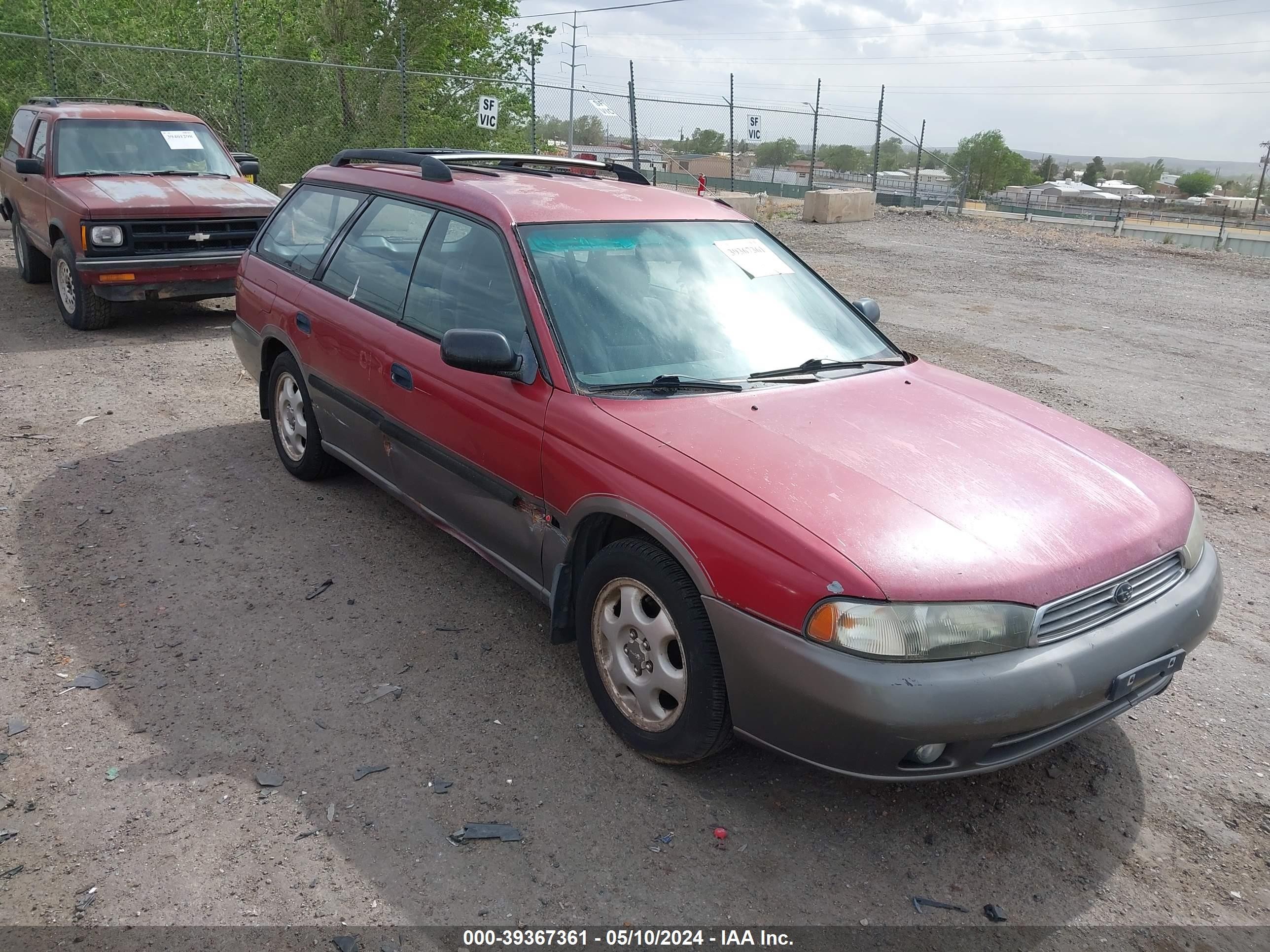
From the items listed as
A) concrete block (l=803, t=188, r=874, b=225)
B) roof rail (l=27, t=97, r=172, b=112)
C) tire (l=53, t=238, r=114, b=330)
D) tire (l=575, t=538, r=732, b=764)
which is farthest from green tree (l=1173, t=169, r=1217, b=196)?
tire (l=575, t=538, r=732, b=764)

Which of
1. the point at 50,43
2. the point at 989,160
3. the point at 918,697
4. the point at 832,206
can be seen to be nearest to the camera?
A: the point at 918,697

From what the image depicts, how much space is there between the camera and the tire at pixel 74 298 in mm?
8531

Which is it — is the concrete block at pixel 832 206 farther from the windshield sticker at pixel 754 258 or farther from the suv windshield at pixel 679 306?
the suv windshield at pixel 679 306

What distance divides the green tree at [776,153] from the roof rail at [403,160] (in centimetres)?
2074

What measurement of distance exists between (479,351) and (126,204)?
652cm

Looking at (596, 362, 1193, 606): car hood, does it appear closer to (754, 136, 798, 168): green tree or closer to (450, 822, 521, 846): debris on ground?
(450, 822, 521, 846): debris on ground

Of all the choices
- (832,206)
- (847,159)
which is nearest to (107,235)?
(832,206)

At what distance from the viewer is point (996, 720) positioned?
8.39 feet

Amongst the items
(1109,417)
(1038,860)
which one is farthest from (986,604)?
(1109,417)

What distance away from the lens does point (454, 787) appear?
3.08 meters

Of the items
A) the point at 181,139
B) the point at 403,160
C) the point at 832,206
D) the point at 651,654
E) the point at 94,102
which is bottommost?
the point at 651,654

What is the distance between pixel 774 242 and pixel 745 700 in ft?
8.12

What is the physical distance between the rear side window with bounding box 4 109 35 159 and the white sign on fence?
7288mm

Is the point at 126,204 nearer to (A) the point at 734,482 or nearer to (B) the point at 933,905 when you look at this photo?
(A) the point at 734,482
